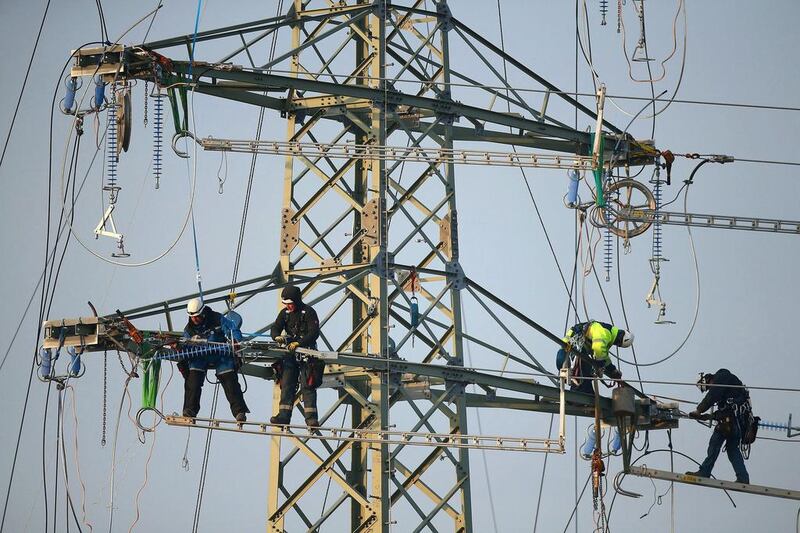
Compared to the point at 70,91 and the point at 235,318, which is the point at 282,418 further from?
the point at 70,91

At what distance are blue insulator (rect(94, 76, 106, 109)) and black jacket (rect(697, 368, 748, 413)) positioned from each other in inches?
421

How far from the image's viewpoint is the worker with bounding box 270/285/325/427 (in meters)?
40.1

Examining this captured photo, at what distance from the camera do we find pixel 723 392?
141 ft

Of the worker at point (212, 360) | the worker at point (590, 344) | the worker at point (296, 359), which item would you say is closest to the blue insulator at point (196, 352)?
the worker at point (212, 360)

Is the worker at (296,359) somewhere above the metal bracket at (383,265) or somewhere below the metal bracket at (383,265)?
below

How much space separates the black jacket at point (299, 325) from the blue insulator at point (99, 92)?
4068 millimetres

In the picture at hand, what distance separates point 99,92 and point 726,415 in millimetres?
11198

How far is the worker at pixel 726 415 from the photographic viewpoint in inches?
1698

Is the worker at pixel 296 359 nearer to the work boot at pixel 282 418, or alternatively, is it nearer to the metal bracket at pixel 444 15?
the work boot at pixel 282 418

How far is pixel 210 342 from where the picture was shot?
39656 millimetres

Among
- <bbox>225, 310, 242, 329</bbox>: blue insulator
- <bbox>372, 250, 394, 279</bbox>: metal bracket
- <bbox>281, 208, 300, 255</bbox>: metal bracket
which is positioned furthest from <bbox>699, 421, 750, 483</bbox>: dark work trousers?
<bbox>225, 310, 242, 329</bbox>: blue insulator

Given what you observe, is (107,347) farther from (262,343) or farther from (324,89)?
(324,89)

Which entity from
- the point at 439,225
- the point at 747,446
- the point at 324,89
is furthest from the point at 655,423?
the point at 324,89

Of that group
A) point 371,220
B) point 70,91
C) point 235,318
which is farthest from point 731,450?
point 70,91
